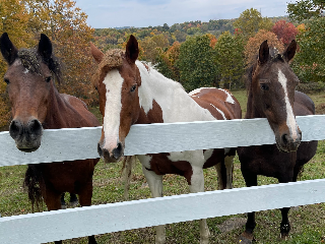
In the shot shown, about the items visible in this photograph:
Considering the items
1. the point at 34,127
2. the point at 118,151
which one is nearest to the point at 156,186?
the point at 118,151

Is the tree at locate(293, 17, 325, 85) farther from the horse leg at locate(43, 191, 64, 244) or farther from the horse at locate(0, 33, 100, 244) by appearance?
the horse leg at locate(43, 191, 64, 244)

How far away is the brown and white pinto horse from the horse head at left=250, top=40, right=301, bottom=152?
0.92m

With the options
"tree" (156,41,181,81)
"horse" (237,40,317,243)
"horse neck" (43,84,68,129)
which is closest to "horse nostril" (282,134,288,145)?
"horse" (237,40,317,243)

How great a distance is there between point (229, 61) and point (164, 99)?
3945 centimetres

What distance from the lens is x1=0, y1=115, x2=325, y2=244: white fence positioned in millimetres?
1600

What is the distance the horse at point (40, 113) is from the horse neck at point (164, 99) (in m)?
0.86

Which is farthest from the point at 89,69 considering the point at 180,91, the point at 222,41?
the point at 222,41

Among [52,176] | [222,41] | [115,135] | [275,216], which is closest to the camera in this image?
[115,135]

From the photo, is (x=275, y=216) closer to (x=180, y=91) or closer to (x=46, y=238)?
(x=180, y=91)

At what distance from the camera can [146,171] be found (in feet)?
10.7

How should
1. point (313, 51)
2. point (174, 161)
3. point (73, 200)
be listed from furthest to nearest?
point (313, 51), point (73, 200), point (174, 161)

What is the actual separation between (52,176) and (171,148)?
1473 millimetres

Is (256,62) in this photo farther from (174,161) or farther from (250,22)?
(250,22)

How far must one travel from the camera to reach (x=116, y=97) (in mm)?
1965
